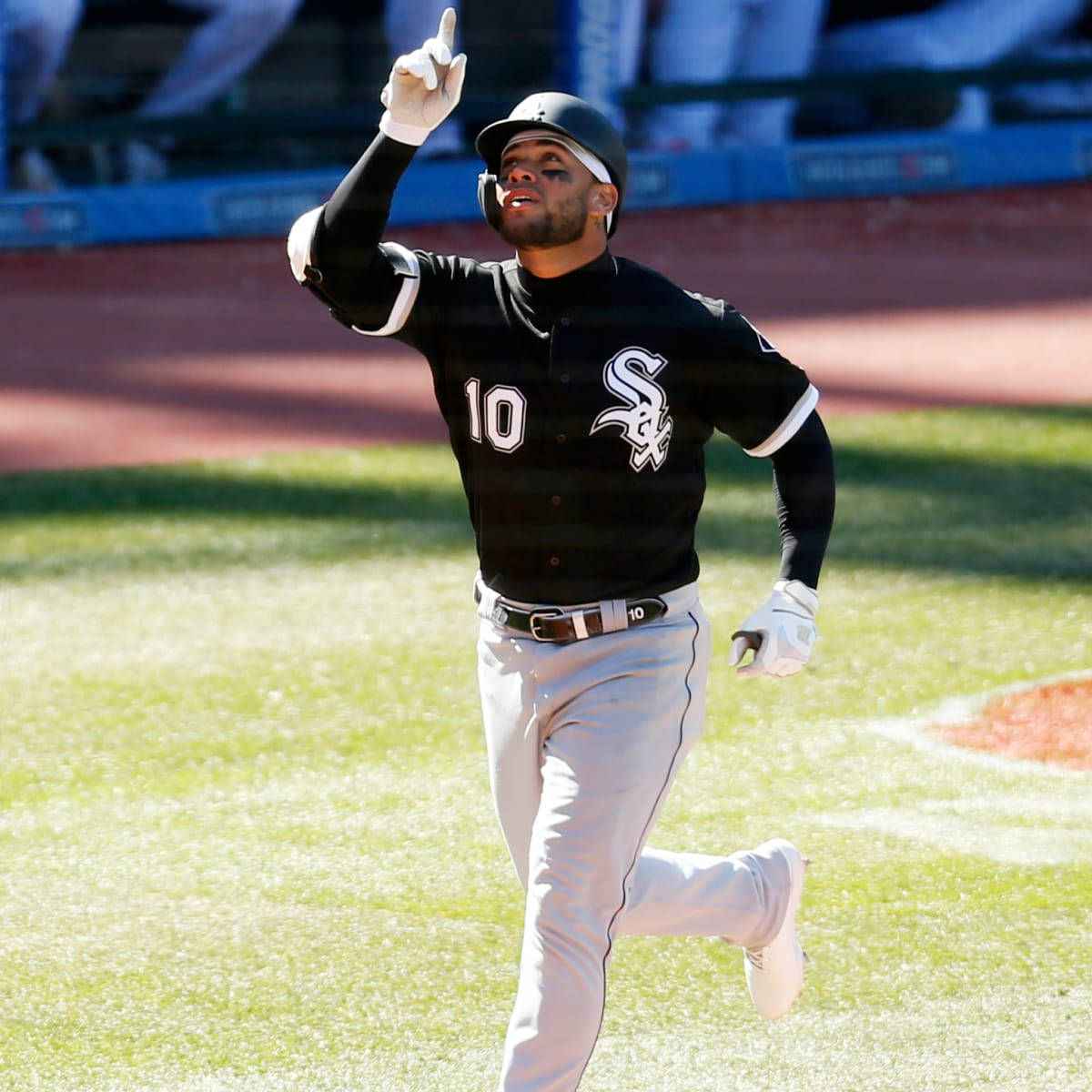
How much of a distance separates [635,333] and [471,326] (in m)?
0.29

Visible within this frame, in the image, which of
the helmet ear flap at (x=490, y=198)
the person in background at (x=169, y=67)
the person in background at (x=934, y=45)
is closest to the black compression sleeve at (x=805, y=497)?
the helmet ear flap at (x=490, y=198)

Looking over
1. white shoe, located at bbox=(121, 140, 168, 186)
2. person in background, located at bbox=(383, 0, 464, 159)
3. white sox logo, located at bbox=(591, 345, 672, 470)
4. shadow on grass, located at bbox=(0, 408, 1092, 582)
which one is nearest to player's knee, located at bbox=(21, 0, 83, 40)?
white shoe, located at bbox=(121, 140, 168, 186)

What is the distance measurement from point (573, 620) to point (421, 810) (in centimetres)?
178

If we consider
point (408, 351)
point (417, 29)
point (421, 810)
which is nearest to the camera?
point (421, 810)

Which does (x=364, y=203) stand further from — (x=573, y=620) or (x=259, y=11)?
(x=259, y=11)

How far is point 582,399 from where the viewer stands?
3.25 metres

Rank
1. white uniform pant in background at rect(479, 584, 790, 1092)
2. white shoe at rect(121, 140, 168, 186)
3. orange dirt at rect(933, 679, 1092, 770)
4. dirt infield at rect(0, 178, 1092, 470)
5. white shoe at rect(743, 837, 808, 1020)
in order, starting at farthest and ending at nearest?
white shoe at rect(121, 140, 168, 186)
dirt infield at rect(0, 178, 1092, 470)
orange dirt at rect(933, 679, 1092, 770)
white shoe at rect(743, 837, 808, 1020)
white uniform pant in background at rect(479, 584, 790, 1092)

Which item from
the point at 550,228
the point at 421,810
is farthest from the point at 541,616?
the point at 421,810

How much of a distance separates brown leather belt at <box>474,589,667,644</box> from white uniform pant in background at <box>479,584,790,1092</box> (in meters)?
0.02

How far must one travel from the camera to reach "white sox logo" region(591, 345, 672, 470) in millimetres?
3246

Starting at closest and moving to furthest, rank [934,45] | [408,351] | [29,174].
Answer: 1. [408,351]
2. [29,174]
3. [934,45]

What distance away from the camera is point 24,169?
51.8 ft

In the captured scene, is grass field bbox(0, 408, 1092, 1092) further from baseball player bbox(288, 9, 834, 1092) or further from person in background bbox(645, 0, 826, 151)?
person in background bbox(645, 0, 826, 151)

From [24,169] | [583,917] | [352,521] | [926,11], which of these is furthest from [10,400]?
[926,11]
